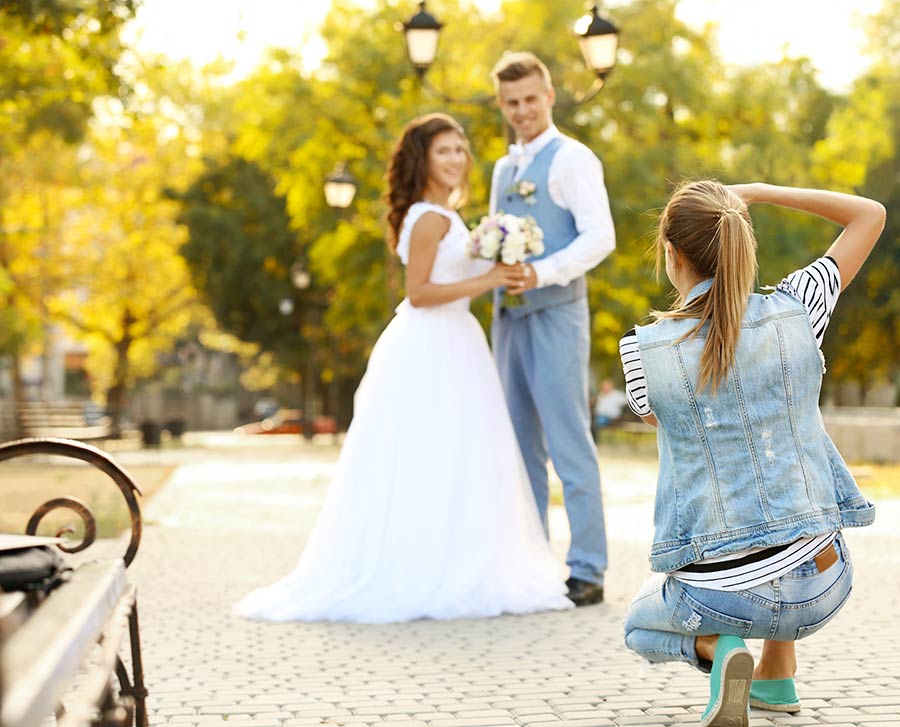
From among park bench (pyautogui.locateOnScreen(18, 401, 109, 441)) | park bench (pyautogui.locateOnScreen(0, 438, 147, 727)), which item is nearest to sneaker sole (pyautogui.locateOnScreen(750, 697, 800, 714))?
park bench (pyautogui.locateOnScreen(0, 438, 147, 727))

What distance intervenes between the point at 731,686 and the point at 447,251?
3702 millimetres

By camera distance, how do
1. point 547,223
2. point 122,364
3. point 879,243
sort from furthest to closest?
point 122,364, point 879,243, point 547,223

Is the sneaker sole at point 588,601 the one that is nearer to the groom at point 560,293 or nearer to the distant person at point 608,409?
the groom at point 560,293

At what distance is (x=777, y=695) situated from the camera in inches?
177

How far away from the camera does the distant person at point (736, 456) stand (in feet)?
12.9

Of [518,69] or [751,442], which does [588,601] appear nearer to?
[518,69]

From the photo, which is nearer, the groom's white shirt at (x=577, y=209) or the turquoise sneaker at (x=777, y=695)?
the turquoise sneaker at (x=777, y=695)

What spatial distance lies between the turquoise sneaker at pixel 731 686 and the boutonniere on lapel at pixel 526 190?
12.1 feet

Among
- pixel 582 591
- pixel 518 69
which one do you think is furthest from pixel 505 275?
pixel 582 591

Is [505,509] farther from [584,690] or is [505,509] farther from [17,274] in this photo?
[17,274]

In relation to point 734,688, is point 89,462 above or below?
above

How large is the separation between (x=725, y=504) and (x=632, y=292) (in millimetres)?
23631

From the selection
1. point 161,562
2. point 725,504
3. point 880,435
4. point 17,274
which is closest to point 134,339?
point 17,274

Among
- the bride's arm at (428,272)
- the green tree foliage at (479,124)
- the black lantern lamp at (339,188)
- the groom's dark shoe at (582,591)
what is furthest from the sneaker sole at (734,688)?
the green tree foliage at (479,124)
